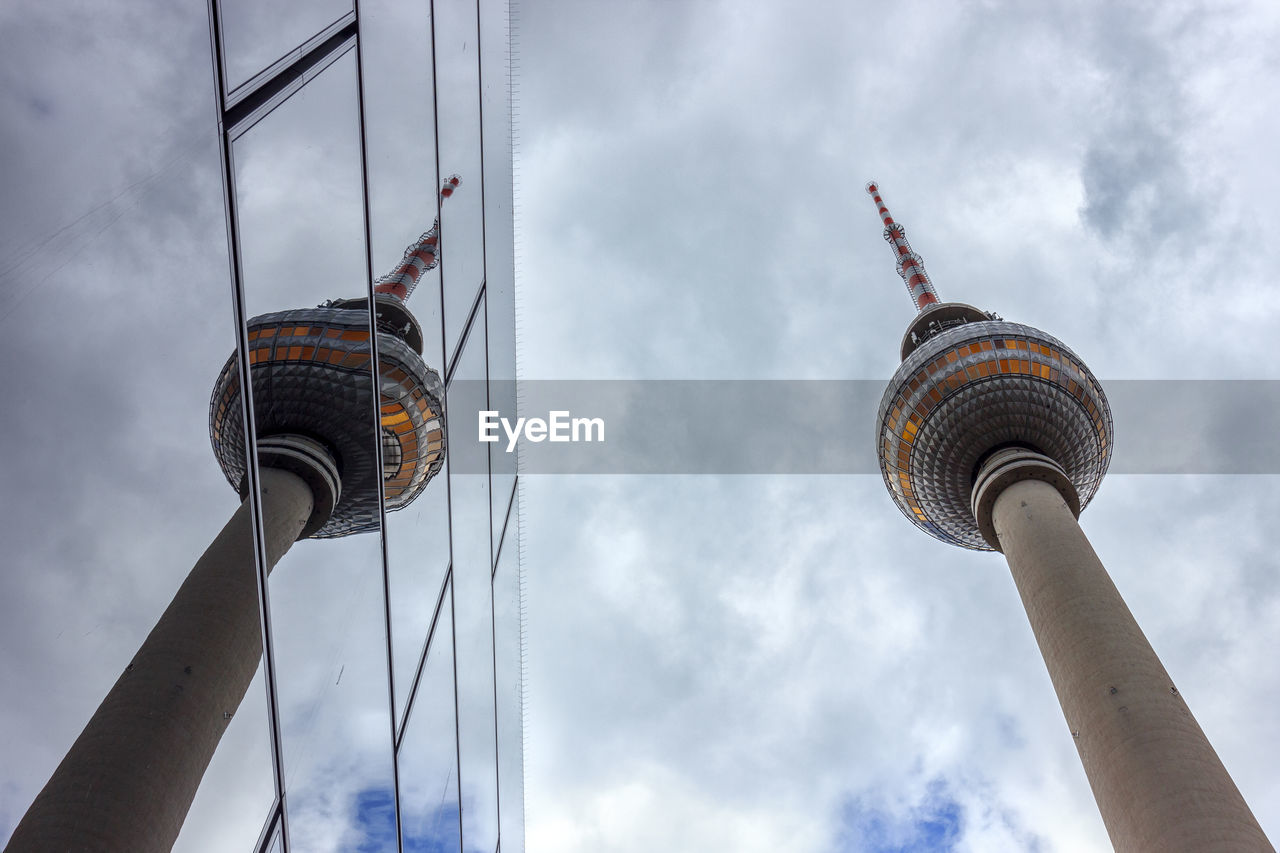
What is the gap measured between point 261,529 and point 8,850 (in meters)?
2.92

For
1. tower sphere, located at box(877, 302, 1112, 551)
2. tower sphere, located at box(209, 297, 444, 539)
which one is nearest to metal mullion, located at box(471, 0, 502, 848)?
tower sphere, located at box(209, 297, 444, 539)

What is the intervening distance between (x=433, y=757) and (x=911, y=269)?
50.5 m

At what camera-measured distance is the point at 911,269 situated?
53812mm

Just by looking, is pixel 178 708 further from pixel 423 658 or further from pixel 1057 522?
pixel 1057 522

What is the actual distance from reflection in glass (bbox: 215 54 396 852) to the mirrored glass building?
0.03 metres

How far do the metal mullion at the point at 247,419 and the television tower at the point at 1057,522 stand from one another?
781 inches

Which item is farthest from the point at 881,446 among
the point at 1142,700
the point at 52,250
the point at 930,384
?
the point at 52,250

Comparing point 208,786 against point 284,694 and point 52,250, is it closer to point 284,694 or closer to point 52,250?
point 284,694

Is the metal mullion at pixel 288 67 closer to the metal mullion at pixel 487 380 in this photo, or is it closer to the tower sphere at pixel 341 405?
the tower sphere at pixel 341 405

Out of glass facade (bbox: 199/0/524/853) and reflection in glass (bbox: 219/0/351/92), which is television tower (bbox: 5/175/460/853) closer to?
glass facade (bbox: 199/0/524/853)

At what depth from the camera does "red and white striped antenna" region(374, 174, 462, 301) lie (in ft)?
29.7

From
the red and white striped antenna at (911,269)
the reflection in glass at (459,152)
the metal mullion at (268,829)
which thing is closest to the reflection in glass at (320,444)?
the metal mullion at (268,829)

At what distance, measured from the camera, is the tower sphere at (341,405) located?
5.89 metres

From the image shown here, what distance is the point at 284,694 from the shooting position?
6.54 meters
